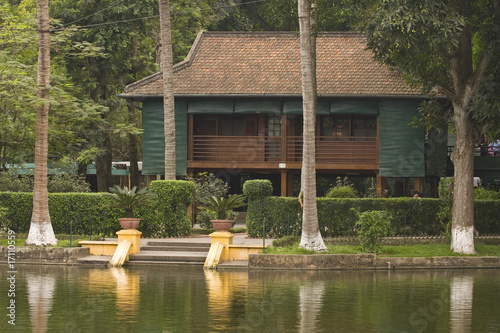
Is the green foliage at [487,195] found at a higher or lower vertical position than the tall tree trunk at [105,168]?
lower

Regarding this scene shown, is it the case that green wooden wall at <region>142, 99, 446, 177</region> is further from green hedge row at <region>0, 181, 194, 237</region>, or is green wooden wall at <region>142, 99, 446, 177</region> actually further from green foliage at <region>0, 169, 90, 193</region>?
green hedge row at <region>0, 181, 194, 237</region>

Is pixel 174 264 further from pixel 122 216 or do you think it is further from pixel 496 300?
pixel 496 300

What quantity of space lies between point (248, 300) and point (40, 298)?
4.12 meters

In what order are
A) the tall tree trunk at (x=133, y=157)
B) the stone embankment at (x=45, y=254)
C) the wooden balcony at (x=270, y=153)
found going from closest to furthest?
1. the stone embankment at (x=45, y=254)
2. the wooden balcony at (x=270, y=153)
3. the tall tree trunk at (x=133, y=157)

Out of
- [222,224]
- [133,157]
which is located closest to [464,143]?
[222,224]

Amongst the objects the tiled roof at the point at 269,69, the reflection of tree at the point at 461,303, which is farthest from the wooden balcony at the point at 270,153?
the reflection of tree at the point at 461,303

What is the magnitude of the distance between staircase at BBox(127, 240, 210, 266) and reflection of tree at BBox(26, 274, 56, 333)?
150 inches

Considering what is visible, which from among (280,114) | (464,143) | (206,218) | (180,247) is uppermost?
(280,114)

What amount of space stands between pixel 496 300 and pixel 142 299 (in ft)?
23.4

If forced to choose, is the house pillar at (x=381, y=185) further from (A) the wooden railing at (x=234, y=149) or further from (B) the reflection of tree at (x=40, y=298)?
(B) the reflection of tree at (x=40, y=298)

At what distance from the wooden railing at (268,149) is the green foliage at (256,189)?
27.6 feet

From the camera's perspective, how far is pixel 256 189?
80.9 ft

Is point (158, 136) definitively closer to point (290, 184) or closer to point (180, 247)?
point (290, 184)

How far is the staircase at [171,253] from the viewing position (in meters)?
22.4
